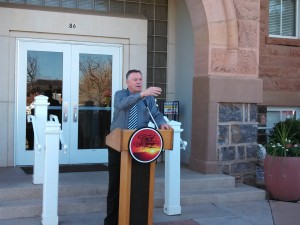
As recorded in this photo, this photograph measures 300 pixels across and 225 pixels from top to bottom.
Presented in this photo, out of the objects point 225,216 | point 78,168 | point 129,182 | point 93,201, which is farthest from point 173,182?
point 78,168

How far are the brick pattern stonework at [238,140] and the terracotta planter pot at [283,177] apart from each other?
2.22ft

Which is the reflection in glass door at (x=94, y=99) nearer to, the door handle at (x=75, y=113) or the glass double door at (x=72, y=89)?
the glass double door at (x=72, y=89)

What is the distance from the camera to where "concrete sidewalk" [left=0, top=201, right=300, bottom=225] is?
18.6 feet

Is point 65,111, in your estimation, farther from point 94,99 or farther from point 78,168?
point 78,168

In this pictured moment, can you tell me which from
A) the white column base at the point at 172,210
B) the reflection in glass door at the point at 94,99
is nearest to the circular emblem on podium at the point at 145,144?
the white column base at the point at 172,210

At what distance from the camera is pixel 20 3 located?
7.92m

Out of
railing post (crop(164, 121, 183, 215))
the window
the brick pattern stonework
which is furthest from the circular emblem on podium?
the window

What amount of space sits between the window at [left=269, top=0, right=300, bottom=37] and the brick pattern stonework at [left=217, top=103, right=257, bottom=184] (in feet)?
6.80

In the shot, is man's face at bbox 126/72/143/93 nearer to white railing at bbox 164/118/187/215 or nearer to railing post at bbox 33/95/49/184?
white railing at bbox 164/118/187/215

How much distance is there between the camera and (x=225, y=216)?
6.08 m

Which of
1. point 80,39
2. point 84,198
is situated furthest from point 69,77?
point 84,198

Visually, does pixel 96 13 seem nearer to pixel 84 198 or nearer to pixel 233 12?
pixel 233 12

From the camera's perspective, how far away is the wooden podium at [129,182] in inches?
174

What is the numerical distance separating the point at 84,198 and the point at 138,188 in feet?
6.07
